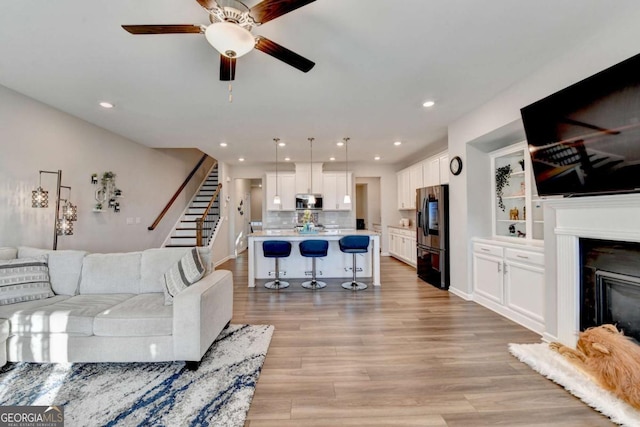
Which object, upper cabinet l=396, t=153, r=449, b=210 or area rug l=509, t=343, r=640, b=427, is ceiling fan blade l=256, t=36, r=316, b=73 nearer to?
area rug l=509, t=343, r=640, b=427

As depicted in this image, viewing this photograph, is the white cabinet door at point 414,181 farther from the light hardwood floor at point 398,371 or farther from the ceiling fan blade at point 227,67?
the ceiling fan blade at point 227,67

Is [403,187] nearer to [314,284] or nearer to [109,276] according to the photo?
[314,284]

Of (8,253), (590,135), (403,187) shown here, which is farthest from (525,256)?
(8,253)

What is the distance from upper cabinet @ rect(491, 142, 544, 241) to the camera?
3.40 m

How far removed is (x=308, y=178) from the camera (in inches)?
288

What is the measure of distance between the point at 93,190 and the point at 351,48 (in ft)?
14.2

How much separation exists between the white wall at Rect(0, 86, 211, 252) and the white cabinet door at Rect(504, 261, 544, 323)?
5.75 metres

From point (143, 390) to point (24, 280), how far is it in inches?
64.5

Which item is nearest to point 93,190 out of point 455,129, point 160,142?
point 160,142

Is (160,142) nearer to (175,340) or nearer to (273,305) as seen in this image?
(273,305)

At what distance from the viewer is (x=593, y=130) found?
206 cm

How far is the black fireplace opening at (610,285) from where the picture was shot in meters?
2.09

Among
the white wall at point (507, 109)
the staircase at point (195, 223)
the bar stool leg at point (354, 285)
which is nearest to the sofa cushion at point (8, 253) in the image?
the staircase at point (195, 223)

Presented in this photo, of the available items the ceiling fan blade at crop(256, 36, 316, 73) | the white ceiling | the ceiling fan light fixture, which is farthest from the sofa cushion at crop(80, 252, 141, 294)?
the ceiling fan blade at crop(256, 36, 316, 73)
